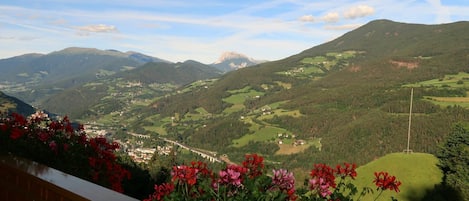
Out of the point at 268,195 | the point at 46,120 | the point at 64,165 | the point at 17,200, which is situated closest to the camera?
the point at 268,195

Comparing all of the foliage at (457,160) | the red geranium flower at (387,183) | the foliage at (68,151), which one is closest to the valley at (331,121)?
the foliage at (457,160)

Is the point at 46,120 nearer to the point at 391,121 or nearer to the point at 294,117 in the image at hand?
the point at 391,121

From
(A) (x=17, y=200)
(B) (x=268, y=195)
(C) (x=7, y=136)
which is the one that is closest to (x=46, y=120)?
(C) (x=7, y=136)

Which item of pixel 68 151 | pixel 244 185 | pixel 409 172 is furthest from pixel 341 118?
pixel 244 185

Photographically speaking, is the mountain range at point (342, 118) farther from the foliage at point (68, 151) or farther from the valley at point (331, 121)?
the foliage at point (68, 151)

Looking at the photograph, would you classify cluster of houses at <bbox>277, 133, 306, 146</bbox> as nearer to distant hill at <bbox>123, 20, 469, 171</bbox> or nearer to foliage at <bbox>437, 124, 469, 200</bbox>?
distant hill at <bbox>123, 20, 469, 171</bbox>

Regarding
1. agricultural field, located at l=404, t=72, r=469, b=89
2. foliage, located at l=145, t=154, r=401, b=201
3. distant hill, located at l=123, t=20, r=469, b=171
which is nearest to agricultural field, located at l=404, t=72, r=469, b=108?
agricultural field, located at l=404, t=72, r=469, b=89
